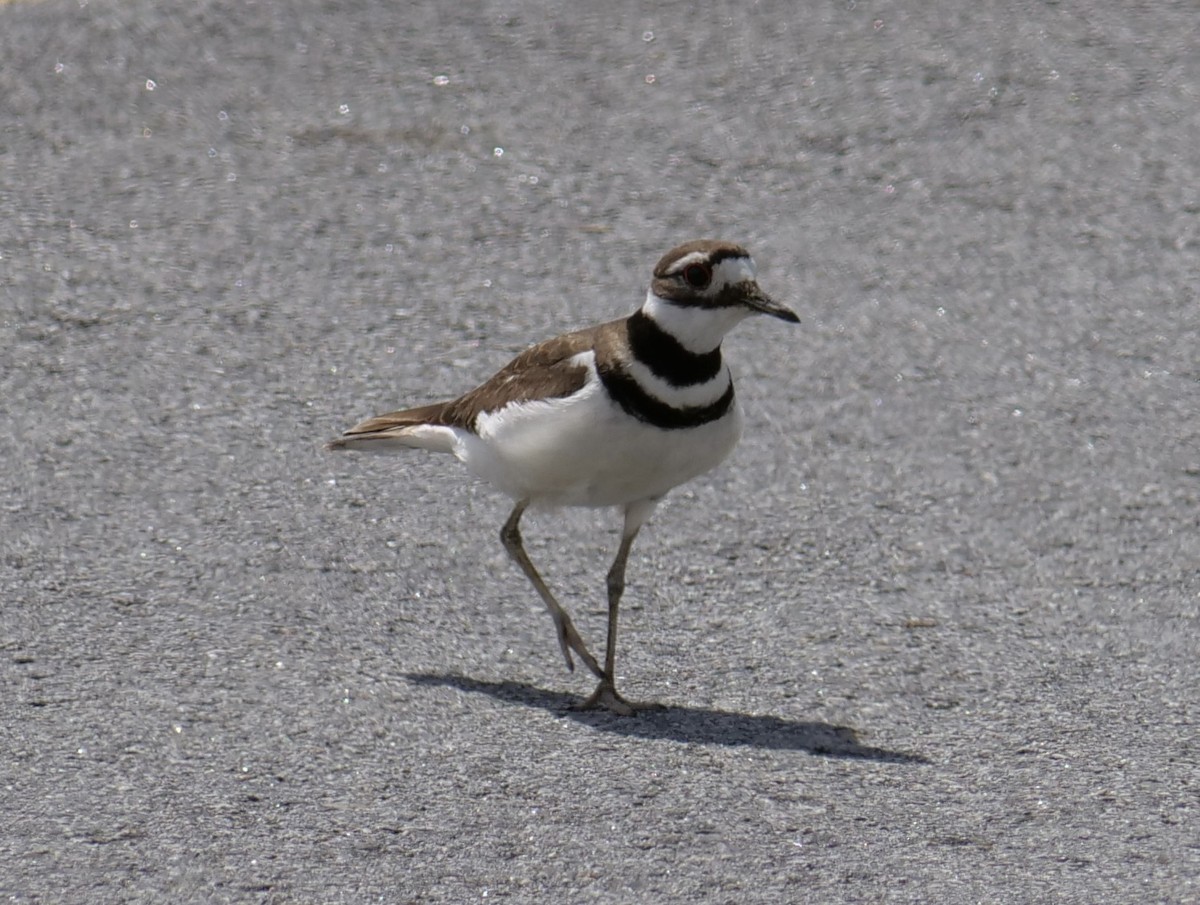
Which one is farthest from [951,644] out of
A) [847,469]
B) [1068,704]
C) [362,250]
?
[362,250]

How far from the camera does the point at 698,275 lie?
5.04m

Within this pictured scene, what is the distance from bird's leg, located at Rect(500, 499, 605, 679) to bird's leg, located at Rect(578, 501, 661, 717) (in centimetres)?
4

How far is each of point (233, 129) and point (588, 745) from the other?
492 cm

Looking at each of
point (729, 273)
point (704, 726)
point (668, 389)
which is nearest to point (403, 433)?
point (668, 389)

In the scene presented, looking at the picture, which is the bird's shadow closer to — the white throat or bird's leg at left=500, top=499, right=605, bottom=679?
bird's leg at left=500, top=499, right=605, bottom=679

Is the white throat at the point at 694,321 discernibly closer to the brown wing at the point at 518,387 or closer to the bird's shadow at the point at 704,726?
the brown wing at the point at 518,387

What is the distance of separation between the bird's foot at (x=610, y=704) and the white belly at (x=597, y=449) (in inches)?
20.5

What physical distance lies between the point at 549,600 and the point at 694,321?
920mm

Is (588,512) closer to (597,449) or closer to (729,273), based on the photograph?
(597,449)

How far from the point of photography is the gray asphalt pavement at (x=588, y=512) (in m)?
4.46

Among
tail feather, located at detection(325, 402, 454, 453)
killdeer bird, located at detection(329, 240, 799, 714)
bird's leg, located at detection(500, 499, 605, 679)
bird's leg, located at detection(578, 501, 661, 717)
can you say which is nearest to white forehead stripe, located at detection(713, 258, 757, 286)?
killdeer bird, located at detection(329, 240, 799, 714)

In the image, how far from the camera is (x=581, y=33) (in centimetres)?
977

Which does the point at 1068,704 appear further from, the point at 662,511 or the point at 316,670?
the point at 316,670

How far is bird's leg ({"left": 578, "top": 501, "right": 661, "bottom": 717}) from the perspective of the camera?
509 cm
